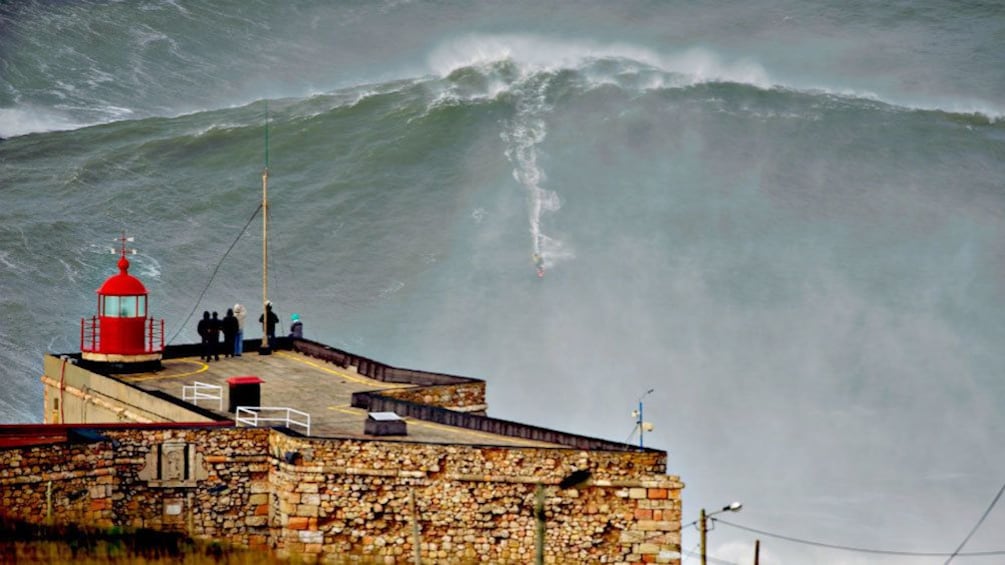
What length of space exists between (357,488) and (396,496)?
2.08ft

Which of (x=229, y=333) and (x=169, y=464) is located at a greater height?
(x=229, y=333)

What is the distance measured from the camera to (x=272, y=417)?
37844mm

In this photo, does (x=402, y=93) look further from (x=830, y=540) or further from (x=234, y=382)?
(x=234, y=382)

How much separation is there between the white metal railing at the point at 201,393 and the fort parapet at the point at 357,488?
8.21 ft

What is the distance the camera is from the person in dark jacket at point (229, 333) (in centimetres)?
4547

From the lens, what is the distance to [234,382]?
38312 mm

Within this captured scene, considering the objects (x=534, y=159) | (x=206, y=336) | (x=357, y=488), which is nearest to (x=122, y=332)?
(x=206, y=336)

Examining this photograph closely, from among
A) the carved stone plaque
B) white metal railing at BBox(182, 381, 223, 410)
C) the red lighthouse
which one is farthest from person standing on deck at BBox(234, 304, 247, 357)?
the carved stone plaque

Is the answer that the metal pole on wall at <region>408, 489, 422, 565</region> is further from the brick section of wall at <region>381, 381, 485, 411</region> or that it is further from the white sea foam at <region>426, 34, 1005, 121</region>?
the white sea foam at <region>426, 34, 1005, 121</region>

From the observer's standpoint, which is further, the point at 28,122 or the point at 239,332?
the point at 28,122

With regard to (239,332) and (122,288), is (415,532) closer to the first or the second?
(122,288)

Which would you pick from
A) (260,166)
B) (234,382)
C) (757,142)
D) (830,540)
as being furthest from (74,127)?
(234,382)

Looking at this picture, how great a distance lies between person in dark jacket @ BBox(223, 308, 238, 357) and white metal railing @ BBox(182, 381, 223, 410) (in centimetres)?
404

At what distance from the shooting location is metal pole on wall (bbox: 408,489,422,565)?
33.2 metres
